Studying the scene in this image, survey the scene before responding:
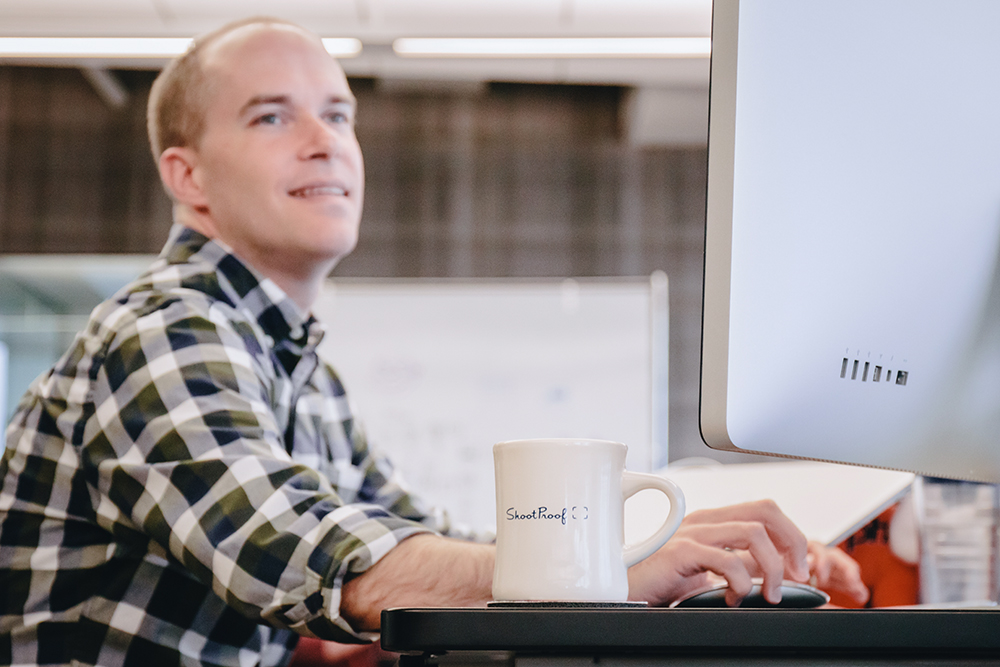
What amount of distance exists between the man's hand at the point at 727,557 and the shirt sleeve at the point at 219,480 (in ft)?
0.63

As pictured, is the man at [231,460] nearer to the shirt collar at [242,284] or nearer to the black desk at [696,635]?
the shirt collar at [242,284]

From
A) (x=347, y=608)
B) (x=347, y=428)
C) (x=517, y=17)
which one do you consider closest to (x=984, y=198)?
(x=347, y=608)

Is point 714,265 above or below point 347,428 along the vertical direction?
above

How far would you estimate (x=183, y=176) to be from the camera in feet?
4.55

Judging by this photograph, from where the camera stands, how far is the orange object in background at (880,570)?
1070 mm

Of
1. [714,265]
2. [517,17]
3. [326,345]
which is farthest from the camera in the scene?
[326,345]

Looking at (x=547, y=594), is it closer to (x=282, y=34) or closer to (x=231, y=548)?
(x=231, y=548)

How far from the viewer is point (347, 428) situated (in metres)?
1.39

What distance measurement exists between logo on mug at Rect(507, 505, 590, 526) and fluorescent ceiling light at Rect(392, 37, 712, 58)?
2.43m

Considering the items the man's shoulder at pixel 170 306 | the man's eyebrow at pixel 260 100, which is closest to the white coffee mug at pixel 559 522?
the man's shoulder at pixel 170 306

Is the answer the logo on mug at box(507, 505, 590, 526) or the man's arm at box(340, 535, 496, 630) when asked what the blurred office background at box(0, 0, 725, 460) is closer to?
the man's arm at box(340, 535, 496, 630)

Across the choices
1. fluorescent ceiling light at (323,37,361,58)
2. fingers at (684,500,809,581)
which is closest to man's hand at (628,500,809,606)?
fingers at (684,500,809,581)

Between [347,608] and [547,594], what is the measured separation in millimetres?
240

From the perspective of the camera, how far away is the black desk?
43 centimetres
